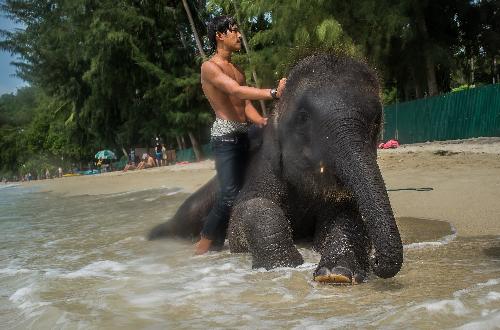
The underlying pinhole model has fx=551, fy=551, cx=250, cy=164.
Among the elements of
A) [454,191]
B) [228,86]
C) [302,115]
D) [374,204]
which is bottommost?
[454,191]

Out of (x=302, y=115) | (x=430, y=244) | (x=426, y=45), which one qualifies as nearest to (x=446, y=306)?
(x=302, y=115)

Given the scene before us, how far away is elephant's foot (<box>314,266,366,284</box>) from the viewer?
10.4ft

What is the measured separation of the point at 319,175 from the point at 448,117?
54.4ft

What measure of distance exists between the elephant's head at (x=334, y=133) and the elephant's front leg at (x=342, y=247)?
0.41 feet

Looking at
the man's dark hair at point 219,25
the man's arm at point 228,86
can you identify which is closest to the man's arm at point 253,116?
the man's arm at point 228,86

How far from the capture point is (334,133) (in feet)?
11.3

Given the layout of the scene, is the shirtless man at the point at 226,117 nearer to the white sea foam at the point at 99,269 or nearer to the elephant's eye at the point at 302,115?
the elephant's eye at the point at 302,115

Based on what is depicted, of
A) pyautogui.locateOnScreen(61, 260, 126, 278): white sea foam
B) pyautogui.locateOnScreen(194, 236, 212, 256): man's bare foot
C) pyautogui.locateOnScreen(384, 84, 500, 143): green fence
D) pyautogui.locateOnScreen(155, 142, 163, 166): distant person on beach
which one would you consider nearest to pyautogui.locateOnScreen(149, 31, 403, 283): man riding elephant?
pyautogui.locateOnScreen(194, 236, 212, 256): man's bare foot

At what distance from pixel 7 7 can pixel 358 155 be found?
46.1m

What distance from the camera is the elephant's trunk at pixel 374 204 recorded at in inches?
110

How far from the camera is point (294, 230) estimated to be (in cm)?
434

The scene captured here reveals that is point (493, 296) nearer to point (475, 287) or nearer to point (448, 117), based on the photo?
point (475, 287)

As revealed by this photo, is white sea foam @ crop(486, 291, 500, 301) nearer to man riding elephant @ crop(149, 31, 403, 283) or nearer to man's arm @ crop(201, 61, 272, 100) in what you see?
man riding elephant @ crop(149, 31, 403, 283)

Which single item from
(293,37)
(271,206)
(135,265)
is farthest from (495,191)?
(293,37)
